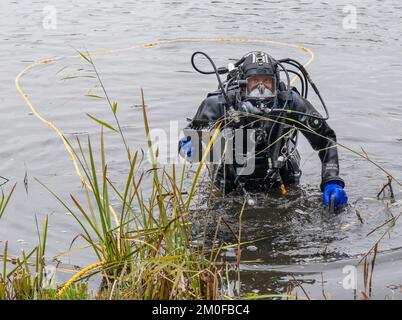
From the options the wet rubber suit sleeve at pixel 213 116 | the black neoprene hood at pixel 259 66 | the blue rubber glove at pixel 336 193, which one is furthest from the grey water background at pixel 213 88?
the black neoprene hood at pixel 259 66

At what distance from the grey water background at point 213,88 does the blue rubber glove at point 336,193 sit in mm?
158

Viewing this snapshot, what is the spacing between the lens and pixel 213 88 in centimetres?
1011

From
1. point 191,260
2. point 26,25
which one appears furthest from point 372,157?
point 26,25

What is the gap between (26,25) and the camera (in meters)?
13.0
